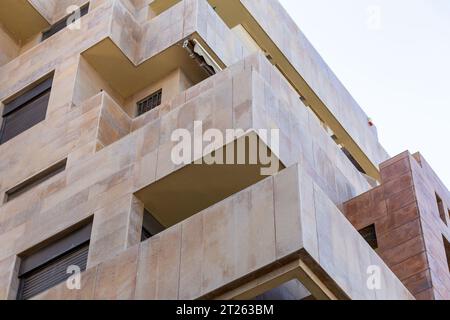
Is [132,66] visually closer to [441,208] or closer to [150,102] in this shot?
[150,102]

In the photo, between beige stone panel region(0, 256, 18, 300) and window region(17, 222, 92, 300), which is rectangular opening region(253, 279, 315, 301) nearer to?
window region(17, 222, 92, 300)

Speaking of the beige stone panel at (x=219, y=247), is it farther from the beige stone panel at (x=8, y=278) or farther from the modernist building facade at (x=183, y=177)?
the beige stone panel at (x=8, y=278)

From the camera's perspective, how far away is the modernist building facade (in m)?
23.4

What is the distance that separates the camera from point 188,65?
34.4m

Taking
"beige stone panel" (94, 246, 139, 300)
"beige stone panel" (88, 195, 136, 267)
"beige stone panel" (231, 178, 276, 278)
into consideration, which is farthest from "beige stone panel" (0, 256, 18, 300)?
"beige stone panel" (231, 178, 276, 278)

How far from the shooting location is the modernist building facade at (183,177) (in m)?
23.4

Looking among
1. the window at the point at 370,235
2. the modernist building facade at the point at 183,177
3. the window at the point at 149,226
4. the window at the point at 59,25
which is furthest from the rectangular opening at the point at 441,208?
the window at the point at 59,25

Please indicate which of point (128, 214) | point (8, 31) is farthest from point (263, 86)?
point (8, 31)

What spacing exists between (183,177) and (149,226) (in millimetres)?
1791

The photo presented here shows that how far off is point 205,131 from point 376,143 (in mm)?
19470

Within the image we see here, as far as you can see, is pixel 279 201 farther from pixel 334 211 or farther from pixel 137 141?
pixel 137 141

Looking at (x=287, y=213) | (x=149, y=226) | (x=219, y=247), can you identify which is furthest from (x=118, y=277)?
(x=287, y=213)

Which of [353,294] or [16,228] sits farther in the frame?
[16,228]

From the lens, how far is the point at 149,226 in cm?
2808
